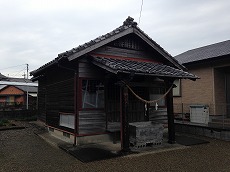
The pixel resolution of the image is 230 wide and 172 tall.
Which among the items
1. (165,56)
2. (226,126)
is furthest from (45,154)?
(226,126)

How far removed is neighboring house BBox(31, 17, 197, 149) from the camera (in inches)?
319

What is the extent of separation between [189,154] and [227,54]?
6258mm

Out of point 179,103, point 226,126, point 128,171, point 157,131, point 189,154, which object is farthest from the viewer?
point 179,103

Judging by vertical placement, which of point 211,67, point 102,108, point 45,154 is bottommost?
point 45,154

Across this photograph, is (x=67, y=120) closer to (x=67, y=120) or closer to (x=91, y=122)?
(x=67, y=120)

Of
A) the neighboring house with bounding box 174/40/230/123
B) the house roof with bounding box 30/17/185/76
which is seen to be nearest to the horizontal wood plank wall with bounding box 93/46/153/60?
the house roof with bounding box 30/17/185/76

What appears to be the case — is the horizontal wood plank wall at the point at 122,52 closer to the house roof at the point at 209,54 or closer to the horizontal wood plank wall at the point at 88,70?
the horizontal wood plank wall at the point at 88,70

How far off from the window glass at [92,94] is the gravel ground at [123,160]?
7.32 ft

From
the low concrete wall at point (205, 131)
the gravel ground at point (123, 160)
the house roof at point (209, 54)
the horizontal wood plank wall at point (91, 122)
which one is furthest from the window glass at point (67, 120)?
the house roof at point (209, 54)

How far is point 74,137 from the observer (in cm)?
879

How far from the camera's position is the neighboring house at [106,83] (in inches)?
319

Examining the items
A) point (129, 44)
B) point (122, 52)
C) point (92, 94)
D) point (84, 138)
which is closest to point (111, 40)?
point (122, 52)

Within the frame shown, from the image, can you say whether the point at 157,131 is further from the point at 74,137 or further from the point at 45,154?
the point at 45,154

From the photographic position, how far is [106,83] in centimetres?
941
